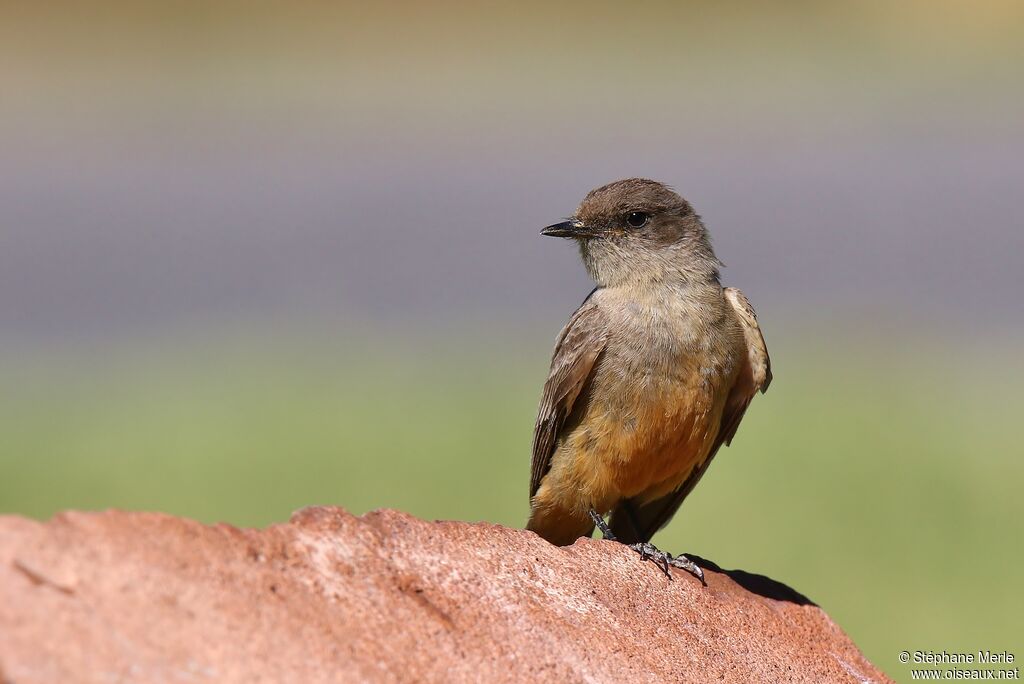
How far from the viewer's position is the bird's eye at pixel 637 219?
727 cm

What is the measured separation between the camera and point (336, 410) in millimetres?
12625

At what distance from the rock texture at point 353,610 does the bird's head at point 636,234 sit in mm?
2070

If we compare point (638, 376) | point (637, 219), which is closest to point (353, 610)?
point (638, 376)

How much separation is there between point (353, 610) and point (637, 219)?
380cm

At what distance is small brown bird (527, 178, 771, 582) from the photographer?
6445 mm

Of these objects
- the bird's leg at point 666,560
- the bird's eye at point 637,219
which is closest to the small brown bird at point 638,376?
the bird's eye at point 637,219

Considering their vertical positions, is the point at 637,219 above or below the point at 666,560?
above

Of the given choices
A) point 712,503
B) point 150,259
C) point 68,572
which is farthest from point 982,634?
point 150,259

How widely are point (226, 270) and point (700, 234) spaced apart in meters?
15.1

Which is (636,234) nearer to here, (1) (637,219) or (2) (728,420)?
(1) (637,219)

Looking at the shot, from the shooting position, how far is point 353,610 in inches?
154

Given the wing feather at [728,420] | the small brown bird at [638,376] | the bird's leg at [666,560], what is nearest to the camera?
the bird's leg at [666,560]

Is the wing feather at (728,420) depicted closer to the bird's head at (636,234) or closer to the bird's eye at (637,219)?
the bird's head at (636,234)

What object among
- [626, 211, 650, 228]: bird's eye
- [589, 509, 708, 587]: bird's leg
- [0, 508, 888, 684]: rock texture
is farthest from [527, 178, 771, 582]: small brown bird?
[0, 508, 888, 684]: rock texture
